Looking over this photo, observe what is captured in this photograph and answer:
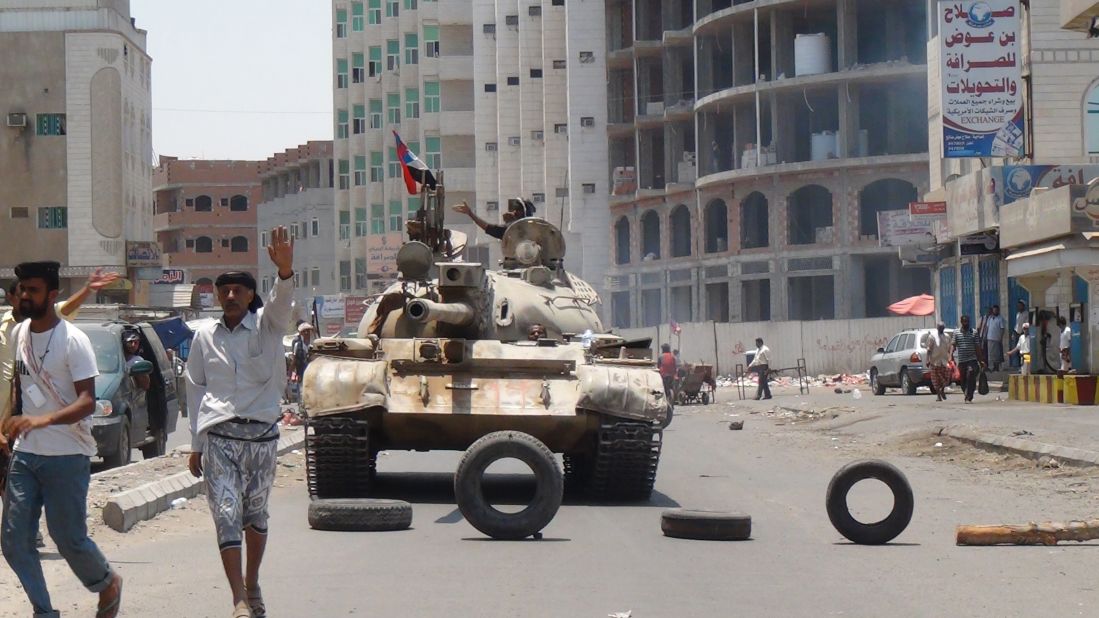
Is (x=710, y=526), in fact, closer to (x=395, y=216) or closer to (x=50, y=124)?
(x=50, y=124)

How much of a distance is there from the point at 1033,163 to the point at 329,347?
2174cm

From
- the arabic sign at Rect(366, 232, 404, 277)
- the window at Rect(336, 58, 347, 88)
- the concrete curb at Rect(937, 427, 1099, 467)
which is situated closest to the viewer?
the concrete curb at Rect(937, 427, 1099, 467)

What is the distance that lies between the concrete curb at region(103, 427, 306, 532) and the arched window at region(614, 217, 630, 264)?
172ft

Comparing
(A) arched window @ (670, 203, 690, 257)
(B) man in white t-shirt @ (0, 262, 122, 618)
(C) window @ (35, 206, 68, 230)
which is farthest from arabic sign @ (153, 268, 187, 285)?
(B) man in white t-shirt @ (0, 262, 122, 618)

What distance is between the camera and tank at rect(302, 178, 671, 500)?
46.8 ft

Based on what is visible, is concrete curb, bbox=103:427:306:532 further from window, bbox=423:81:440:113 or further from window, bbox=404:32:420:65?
window, bbox=404:32:420:65

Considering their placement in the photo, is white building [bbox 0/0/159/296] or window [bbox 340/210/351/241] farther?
window [bbox 340/210/351/241]

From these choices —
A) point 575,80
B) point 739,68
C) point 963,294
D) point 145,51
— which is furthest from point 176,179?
point 963,294

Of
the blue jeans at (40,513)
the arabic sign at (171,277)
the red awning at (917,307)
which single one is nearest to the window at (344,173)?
the arabic sign at (171,277)

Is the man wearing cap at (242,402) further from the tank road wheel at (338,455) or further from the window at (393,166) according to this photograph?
the window at (393,166)

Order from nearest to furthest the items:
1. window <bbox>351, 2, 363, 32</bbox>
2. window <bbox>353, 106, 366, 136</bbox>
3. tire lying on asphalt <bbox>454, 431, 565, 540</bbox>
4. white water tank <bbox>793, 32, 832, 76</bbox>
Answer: tire lying on asphalt <bbox>454, 431, 565, 540</bbox>
white water tank <bbox>793, 32, 832, 76</bbox>
window <bbox>351, 2, 363, 32</bbox>
window <bbox>353, 106, 366, 136</bbox>

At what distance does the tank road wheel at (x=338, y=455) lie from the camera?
1422cm

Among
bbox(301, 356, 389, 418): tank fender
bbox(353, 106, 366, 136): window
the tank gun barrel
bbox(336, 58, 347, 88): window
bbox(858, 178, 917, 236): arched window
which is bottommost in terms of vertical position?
bbox(301, 356, 389, 418): tank fender

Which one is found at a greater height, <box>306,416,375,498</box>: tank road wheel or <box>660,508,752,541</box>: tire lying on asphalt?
<box>306,416,375,498</box>: tank road wheel
